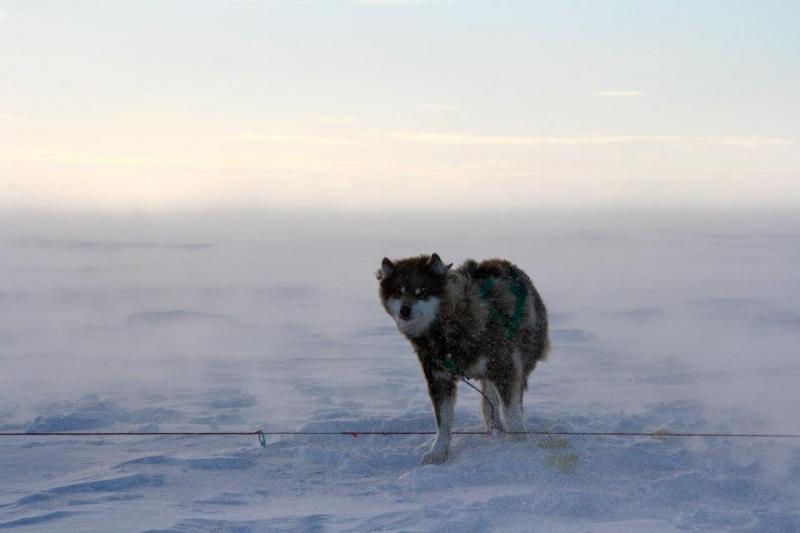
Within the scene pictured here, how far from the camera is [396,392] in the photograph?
9398mm

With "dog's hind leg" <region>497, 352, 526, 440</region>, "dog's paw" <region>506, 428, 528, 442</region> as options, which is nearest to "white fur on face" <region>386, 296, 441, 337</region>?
"dog's hind leg" <region>497, 352, 526, 440</region>

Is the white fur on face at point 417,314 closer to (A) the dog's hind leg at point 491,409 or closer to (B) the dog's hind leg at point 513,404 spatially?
(B) the dog's hind leg at point 513,404

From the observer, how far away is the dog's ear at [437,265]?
6.55 metres

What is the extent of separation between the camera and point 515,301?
7086 mm

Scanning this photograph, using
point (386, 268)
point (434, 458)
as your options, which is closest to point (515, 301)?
point (386, 268)

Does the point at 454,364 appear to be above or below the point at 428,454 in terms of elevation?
above

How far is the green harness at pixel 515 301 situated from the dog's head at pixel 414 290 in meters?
0.46

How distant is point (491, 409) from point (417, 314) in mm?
1278

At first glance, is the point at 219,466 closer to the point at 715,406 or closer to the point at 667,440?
the point at 667,440

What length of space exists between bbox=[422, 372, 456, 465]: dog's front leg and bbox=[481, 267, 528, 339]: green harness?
2.03 ft

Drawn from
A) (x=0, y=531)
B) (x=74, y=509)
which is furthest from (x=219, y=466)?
(x=0, y=531)

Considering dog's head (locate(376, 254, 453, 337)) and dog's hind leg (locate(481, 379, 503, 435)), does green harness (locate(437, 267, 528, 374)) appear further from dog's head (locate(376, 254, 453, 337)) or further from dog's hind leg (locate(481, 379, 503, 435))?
dog's hind leg (locate(481, 379, 503, 435))

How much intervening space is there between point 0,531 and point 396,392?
484 centimetres

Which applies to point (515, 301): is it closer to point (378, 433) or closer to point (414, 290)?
point (414, 290)
